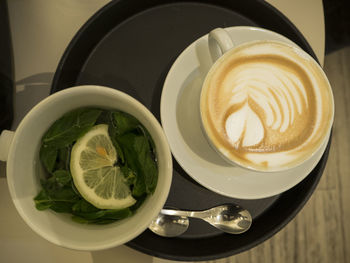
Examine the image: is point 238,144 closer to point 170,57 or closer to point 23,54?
point 170,57

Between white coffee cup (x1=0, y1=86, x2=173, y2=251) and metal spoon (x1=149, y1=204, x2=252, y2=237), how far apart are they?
178 mm

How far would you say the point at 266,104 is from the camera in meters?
0.56

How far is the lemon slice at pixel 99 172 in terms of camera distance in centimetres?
47

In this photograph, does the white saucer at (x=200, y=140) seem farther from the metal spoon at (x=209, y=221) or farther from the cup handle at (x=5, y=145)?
the cup handle at (x=5, y=145)

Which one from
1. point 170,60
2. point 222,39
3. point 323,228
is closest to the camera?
point 222,39

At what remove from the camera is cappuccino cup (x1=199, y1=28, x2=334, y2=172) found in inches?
21.7

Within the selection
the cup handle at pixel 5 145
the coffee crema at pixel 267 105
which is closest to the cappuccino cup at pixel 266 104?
the coffee crema at pixel 267 105

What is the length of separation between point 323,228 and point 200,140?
1.42 ft

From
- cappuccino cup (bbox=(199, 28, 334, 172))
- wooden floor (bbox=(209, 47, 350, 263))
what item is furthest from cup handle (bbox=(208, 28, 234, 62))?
wooden floor (bbox=(209, 47, 350, 263))

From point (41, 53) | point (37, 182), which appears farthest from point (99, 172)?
point (41, 53)

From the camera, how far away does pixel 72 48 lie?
24.4 inches

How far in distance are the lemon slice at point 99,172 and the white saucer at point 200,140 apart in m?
0.14

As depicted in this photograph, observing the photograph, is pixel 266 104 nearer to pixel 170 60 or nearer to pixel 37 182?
pixel 170 60

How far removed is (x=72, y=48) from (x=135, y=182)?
299 mm
